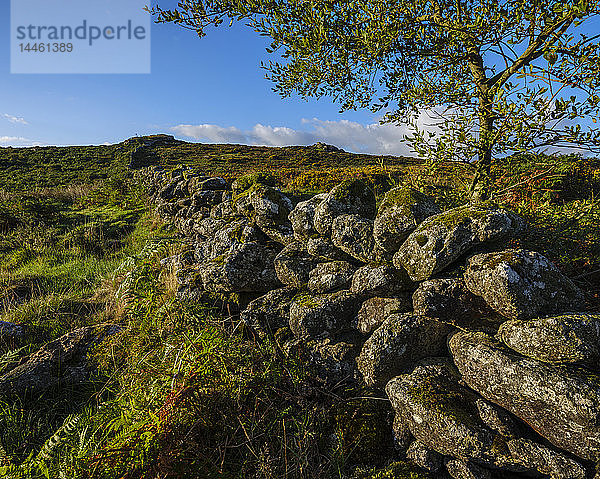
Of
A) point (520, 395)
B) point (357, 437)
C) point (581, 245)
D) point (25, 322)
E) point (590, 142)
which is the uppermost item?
point (590, 142)

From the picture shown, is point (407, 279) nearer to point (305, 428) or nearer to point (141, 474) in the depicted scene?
point (305, 428)

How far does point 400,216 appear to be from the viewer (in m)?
3.34

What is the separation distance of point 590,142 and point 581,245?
1.02 meters

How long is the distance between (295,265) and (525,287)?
2487 mm

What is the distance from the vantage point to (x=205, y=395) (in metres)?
3.13

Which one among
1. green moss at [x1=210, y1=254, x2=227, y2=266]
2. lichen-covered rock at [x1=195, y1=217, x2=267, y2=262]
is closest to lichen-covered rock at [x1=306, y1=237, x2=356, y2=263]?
lichen-covered rock at [x1=195, y1=217, x2=267, y2=262]

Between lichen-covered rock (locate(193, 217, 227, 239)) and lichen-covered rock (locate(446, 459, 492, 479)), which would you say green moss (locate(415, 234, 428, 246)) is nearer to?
lichen-covered rock (locate(446, 459, 492, 479))

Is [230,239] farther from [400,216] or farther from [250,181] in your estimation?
[400,216]

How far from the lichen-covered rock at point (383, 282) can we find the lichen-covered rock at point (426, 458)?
134 cm

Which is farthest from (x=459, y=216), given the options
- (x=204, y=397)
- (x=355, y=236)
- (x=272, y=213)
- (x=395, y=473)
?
(x=204, y=397)

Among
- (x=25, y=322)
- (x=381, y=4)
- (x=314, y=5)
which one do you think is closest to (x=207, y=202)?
(x=25, y=322)

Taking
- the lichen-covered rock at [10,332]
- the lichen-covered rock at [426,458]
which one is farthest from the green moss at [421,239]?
the lichen-covered rock at [10,332]

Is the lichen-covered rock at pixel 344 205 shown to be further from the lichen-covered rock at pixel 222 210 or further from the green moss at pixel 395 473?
the lichen-covered rock at pixel 222 210

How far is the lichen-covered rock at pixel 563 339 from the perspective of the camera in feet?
7.04
